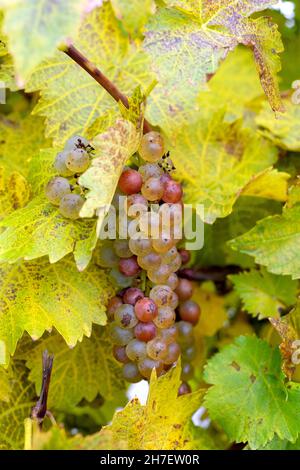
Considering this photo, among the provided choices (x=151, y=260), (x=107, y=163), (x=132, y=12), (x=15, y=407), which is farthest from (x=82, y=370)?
(x=132, y=12)

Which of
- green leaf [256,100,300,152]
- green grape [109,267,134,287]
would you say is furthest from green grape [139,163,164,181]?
green leaf [256,100,300,152]

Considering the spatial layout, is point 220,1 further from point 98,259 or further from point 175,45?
point 98,259

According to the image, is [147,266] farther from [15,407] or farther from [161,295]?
[15,407]

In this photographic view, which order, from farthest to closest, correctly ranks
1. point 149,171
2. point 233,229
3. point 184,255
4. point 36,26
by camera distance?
point 233,229, point 184,255, point 149,171, point 36,26

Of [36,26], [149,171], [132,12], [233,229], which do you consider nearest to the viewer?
[36,26]

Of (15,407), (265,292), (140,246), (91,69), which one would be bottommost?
(15,407)

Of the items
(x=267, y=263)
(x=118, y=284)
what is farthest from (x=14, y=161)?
(x=267, y=263)
